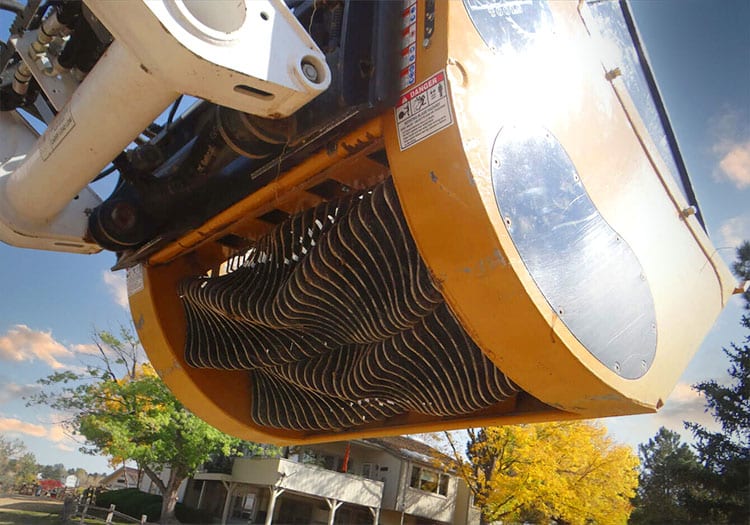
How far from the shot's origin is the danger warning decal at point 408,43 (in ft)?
5.57

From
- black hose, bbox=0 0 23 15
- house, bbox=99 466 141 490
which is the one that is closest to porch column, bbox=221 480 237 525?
house, bbox=99 466 141 490

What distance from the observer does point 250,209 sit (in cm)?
Result: 239

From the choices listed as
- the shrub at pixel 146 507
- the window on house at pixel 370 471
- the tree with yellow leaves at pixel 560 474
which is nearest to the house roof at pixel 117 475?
the shrub at pixel 146 507

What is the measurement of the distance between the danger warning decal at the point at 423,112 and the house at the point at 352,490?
849 inches

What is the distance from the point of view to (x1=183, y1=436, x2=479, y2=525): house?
22578mm

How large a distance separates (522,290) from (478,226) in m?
0.20

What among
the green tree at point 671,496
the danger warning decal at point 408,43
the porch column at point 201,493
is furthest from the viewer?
the porch column at point 201,493

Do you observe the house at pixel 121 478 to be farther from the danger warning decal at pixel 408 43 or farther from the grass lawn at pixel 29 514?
the danger warning decal at pixel 408 43

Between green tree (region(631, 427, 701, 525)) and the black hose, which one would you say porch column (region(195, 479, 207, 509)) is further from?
the black hose

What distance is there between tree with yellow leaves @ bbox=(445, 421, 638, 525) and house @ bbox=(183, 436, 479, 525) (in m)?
4.17

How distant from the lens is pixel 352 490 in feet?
75.5

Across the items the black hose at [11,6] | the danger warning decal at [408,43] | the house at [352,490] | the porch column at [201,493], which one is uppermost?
the black hose at [11,6]

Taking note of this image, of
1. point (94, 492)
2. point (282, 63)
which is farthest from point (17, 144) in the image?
point (94, 492)

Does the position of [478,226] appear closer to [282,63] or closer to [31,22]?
[282,63]
